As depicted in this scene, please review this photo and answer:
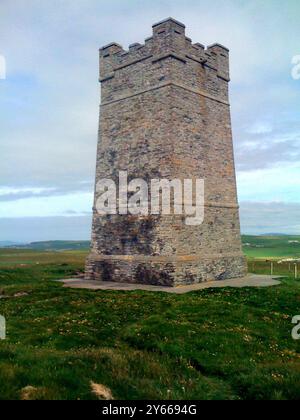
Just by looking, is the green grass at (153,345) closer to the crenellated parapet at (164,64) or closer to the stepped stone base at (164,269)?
the stepped stone base at (164,269)

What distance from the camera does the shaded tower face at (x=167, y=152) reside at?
78.8 feet

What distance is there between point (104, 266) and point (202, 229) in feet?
23.9

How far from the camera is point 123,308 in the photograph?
660 inches

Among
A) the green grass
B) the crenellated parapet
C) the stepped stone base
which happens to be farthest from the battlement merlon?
the green grass

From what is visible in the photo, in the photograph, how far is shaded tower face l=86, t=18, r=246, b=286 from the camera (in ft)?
78.8

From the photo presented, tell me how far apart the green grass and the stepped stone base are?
2898 mm

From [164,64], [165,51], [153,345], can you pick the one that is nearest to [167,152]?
[164,64]

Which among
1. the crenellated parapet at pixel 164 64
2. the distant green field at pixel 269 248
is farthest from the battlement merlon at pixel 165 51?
the distant green field at pixel 269 248

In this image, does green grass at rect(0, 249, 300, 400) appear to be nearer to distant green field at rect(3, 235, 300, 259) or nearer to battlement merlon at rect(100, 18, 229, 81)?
battlement merlon at rect(100, 18, 229, 81)

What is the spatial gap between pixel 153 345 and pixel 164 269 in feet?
36.8

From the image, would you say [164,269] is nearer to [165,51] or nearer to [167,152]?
[167,152]

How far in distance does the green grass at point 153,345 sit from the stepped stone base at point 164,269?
2.90 meters

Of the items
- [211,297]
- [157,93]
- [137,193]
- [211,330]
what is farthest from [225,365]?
[157,93]

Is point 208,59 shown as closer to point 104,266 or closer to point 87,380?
point 104,266
